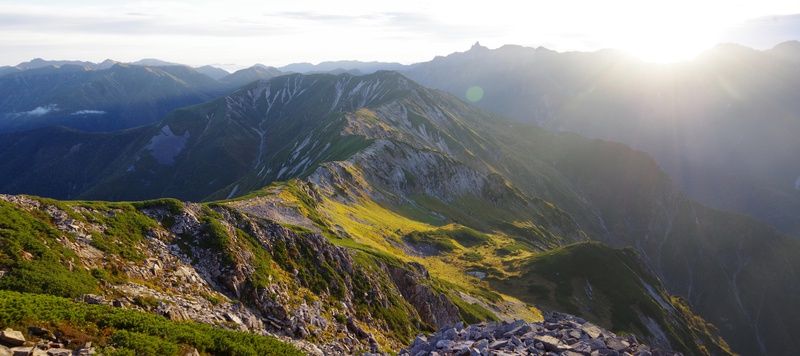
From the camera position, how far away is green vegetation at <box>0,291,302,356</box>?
54.3 feet

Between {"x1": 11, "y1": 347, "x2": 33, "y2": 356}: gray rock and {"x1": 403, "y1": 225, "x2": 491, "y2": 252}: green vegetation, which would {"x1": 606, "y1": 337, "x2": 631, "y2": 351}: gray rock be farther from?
{"x1": 403, "y1": 225, "x2": 491, "y2": 252}: green vegetation

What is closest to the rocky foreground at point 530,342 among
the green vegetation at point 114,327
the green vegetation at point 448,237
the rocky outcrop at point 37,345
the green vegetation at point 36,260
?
the green vegetation at point 114,327

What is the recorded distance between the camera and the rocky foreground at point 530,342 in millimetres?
23438

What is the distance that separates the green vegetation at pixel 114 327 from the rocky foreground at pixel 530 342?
11.3 m

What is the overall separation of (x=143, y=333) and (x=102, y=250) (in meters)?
13.5

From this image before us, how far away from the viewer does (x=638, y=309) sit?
99.7 m

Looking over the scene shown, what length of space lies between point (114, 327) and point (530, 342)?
22.3 m

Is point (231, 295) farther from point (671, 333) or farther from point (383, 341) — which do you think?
point (671, 333)

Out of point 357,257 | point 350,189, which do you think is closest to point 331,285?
point 357,257

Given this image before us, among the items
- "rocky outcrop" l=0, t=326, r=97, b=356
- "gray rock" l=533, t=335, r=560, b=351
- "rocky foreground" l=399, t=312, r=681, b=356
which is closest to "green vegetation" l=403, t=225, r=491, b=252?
"rocky foreground" l=399, t=312, r=681, b=356

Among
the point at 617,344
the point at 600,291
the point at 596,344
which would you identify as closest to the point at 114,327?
the point at 596,344

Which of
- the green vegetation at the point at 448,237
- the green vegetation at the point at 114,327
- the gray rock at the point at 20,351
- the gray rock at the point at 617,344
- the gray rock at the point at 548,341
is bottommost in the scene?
the green vegetation at the point at 448,237

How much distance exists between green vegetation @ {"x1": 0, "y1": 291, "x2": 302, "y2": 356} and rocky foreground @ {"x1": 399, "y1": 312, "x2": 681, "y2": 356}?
443 inches

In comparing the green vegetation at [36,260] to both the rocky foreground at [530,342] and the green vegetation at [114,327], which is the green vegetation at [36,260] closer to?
the green vegetation at [114,327]
